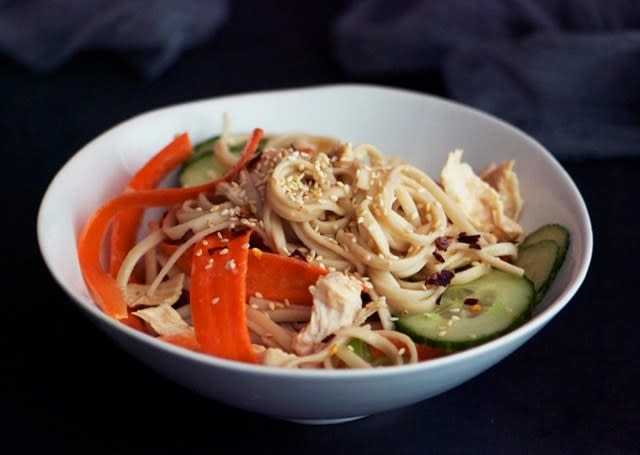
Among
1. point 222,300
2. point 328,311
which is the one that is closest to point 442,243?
point 328,311

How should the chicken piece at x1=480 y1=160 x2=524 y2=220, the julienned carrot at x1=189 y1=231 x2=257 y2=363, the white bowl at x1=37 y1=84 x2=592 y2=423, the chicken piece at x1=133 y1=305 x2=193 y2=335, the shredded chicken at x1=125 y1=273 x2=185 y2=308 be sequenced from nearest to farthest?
the white bowl at x1=37 y1=84 x2=592 y2=423, the julienned carrot at x1=189 y1=231 x2=257 y2=363, the chicken piece at x1=133 y1=305 x2=193 y2=335, the shredded chicken at x1=125 y1=273 x2=185 y2=308, the chicken piece at x1=480 y1=160 x2=524 y2=220

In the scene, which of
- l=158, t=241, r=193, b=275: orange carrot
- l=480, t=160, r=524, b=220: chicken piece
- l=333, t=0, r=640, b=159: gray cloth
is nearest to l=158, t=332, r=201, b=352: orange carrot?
l=158, t=241, r=193, b=275: orange carrot

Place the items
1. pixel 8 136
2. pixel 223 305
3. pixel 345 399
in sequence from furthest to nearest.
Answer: pixel 8 136 → pixel 223 305 → pixel 345 399

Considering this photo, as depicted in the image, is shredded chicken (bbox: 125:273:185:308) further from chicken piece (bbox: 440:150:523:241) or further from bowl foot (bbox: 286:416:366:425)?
chicken piece (bbox: 440:150:523:241)

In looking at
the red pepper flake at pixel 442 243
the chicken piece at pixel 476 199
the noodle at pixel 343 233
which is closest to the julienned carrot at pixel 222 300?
the noodle at pixel 343 233

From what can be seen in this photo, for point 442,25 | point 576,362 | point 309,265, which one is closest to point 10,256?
point 309,265

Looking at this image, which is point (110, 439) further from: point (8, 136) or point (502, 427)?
point (8, 136)
